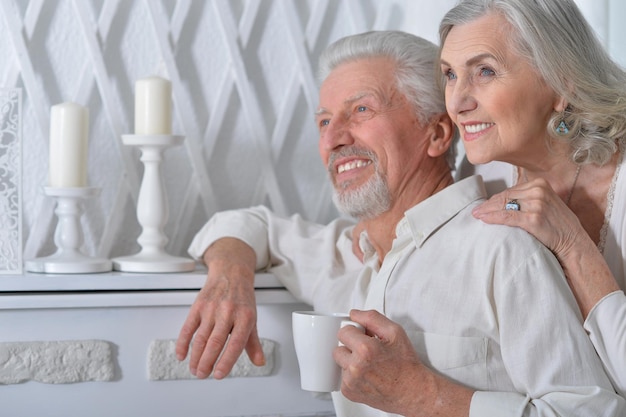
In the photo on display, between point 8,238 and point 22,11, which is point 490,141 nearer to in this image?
point 8,238

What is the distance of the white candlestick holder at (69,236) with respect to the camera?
145cm

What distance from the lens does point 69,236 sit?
59.4 inches

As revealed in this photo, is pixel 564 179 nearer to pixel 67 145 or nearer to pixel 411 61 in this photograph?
pixel 411 61

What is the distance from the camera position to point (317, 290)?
4.67 ft

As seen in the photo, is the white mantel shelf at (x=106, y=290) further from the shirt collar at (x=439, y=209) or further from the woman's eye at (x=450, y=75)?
the woman's eye at (x=450, y=75)

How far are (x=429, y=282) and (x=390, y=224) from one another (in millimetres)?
236

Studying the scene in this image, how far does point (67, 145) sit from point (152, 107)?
0.16 metres

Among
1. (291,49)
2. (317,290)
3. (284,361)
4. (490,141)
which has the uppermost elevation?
(291,49)

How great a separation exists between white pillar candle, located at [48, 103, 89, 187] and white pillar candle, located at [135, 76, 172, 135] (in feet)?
0.34

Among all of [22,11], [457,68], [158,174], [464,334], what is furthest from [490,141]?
[22,11]

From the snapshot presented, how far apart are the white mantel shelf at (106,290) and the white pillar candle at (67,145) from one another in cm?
18

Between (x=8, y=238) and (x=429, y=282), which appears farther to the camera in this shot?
(x=8, y=238)

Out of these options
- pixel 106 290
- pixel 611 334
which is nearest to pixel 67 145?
pixel 106 290

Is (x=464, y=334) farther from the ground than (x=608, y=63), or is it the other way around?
(x=608, y=63)
